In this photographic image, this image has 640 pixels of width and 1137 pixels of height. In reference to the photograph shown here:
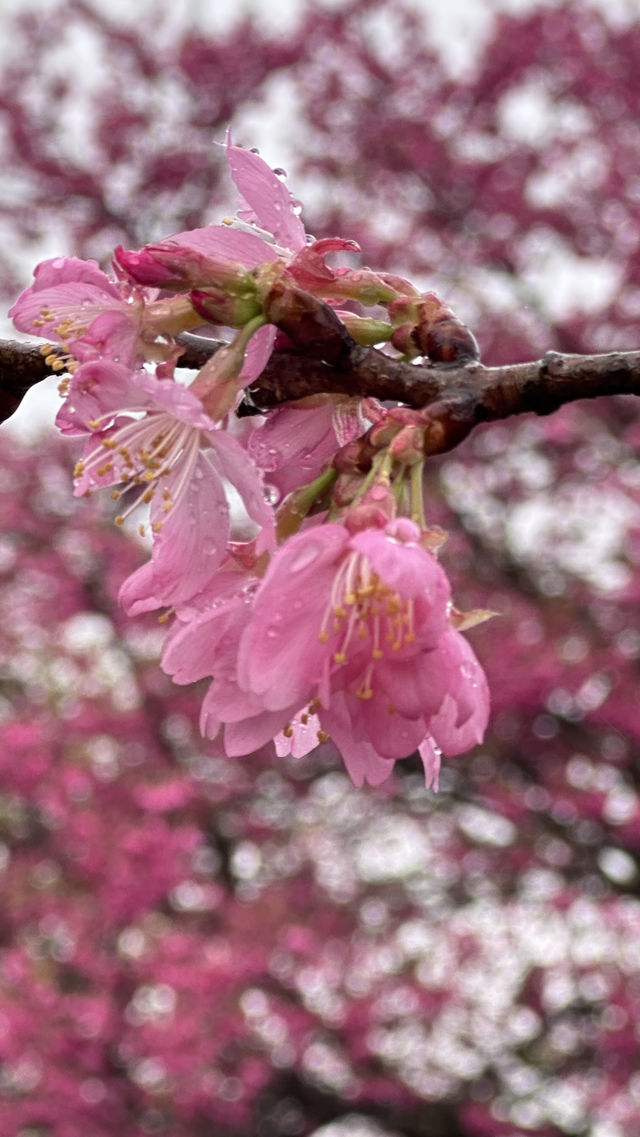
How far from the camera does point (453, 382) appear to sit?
2.50ft

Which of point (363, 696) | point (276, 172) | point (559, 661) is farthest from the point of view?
point (559, 661)

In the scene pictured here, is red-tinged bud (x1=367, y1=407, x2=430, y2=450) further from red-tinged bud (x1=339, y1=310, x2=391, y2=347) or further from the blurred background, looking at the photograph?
the blurred background

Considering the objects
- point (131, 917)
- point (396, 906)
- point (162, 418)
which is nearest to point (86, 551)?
point (131, 917)

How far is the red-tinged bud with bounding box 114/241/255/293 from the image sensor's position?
749 mm

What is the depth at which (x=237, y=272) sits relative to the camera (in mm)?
751

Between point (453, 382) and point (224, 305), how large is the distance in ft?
0.49

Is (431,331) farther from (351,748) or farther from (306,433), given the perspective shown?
(351,748)

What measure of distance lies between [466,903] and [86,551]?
9.47 ft

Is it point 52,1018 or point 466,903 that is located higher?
point 52,1018

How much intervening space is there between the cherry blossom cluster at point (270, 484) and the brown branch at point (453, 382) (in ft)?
0.05

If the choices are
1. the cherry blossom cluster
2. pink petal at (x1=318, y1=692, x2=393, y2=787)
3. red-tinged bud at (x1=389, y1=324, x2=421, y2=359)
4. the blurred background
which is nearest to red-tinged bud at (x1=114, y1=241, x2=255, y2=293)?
the cherry blossom cluster

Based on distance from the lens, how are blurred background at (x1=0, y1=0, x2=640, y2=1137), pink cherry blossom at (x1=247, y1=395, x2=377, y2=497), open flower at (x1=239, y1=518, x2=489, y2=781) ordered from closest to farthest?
open flower at (x1=239, y1=518, x2=489, y2=781)
pink cherry blossom at (x1=247, y1=395, x2=377, y2=497)
blurred background at (x1=0, y1=0, x2=640, y2=1137)

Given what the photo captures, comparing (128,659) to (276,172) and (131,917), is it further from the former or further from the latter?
(276,172)

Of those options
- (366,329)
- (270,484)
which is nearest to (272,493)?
(270,484)
